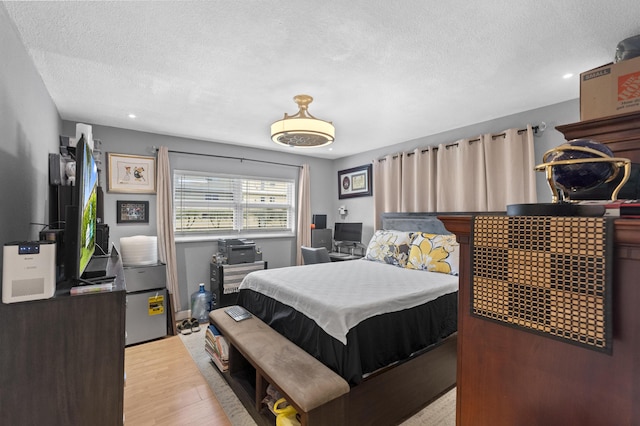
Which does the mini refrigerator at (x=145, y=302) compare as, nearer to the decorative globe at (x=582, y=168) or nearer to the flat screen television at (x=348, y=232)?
the flat screen television at (x=348, y=232)

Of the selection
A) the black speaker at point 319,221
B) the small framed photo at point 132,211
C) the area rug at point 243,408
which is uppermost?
the small framed photo at point 132,211

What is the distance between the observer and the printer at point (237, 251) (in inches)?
154

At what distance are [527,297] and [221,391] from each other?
242cm

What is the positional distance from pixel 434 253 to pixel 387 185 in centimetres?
151

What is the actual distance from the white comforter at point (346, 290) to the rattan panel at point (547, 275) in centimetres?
124

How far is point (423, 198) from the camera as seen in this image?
13.0 ft

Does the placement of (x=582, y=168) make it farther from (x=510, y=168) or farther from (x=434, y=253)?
(x=510, y=168)

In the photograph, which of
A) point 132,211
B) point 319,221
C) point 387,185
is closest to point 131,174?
point 132,211

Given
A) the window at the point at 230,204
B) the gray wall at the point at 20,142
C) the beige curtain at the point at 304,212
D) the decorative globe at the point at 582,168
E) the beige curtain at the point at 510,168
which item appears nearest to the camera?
the decorative globe at the point at 582,168

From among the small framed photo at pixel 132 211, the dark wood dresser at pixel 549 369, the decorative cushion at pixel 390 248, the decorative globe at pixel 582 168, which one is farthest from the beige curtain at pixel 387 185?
the decorative globe at pixel 582 168

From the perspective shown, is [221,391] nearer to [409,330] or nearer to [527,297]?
[409,330]

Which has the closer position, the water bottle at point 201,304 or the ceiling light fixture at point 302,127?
the ceiling light fixture at point 302,127

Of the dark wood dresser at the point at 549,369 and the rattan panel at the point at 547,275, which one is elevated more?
the rattan panel at the point at 547,275

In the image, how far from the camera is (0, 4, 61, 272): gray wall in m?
1.46
